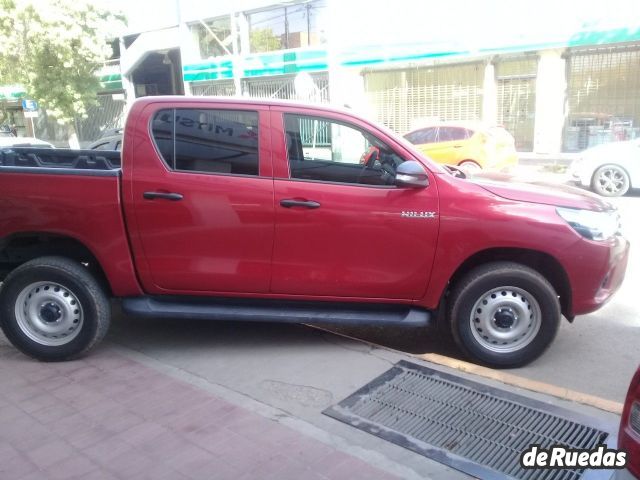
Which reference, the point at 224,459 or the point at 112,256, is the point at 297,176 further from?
the point at 224,459

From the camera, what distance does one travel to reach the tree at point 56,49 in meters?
20.0

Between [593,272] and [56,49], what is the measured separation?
21680 millimetres

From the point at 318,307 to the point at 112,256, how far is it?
1.55 meters

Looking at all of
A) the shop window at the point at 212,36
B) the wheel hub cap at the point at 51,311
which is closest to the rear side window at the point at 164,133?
the wheel hub cap at the point at 51,311

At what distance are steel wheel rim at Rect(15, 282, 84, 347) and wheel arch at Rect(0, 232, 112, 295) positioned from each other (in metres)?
0.27

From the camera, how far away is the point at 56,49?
21.0 metres

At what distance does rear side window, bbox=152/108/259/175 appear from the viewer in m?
4.17

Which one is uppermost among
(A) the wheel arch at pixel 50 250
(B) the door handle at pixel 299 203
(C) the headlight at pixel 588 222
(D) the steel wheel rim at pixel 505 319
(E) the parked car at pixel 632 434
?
(B) the door handle at pixel 299 203

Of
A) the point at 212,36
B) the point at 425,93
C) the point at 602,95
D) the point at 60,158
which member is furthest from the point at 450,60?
the point at 60,158

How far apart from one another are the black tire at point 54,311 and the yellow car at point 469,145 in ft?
31.6

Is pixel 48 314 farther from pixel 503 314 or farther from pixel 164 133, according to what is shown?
pixel 503 314

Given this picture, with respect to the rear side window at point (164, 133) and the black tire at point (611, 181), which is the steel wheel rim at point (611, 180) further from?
the rear side window at point (164, 133)

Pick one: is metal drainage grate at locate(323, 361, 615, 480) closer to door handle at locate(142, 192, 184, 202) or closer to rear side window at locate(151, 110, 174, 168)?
door handle at locate(142, 192, 184, 202)

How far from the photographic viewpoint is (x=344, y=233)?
405 centimetres
